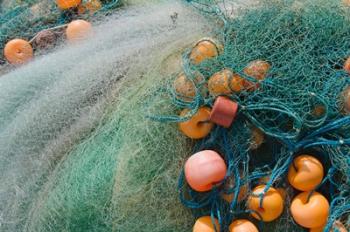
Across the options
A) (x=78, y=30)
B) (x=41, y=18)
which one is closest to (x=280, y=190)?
(x=78, y=30)

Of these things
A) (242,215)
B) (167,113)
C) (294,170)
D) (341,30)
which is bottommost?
(242,215)

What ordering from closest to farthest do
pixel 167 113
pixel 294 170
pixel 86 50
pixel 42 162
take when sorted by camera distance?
pixel 294 170 < pixel 167 113 < pixel 42 162 < pixel 86 50

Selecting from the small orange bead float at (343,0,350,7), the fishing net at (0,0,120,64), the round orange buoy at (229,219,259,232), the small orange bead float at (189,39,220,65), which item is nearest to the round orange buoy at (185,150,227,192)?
the round orange buoy at (229,219,259,232)

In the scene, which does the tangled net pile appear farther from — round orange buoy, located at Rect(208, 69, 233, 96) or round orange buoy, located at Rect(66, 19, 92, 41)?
round orange buoy, located at Rect(66, 19, 92, 41)

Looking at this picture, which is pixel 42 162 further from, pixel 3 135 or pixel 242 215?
pixel 242 215

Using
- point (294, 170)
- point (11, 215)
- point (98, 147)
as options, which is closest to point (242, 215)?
point (294, 170)

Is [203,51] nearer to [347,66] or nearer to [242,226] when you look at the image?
[347,66]
